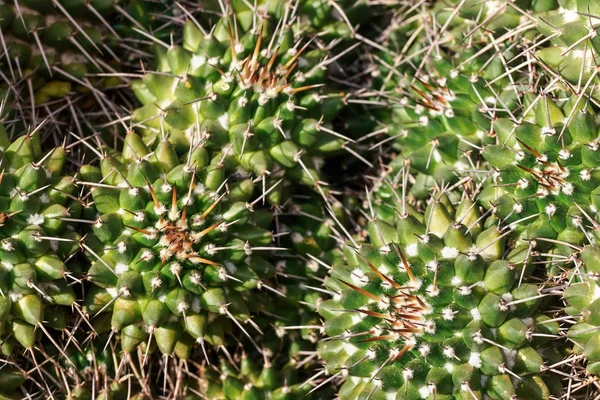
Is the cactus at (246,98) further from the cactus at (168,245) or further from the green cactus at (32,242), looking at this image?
the green cactus at (32,242)

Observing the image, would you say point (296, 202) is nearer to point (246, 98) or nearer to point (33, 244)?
point (246, 98)

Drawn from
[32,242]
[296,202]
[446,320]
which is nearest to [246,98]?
[296,202]

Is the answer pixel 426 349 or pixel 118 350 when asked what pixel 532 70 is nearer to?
pixel 426 349

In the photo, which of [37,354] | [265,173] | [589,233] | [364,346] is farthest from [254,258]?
[589,233]

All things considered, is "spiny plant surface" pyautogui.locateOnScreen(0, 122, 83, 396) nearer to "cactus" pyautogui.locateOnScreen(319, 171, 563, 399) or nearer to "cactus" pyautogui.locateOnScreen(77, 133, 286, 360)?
"cactus" pyautogui.locateOnScreen(77, 133, 286, 360)

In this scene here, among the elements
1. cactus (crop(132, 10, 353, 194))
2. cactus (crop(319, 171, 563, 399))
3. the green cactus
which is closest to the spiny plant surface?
the green cactus

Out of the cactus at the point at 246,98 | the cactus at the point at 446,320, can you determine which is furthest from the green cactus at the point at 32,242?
the cactus at the point at 446,320

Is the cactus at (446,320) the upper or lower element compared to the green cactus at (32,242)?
lower

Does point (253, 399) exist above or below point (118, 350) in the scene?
below
